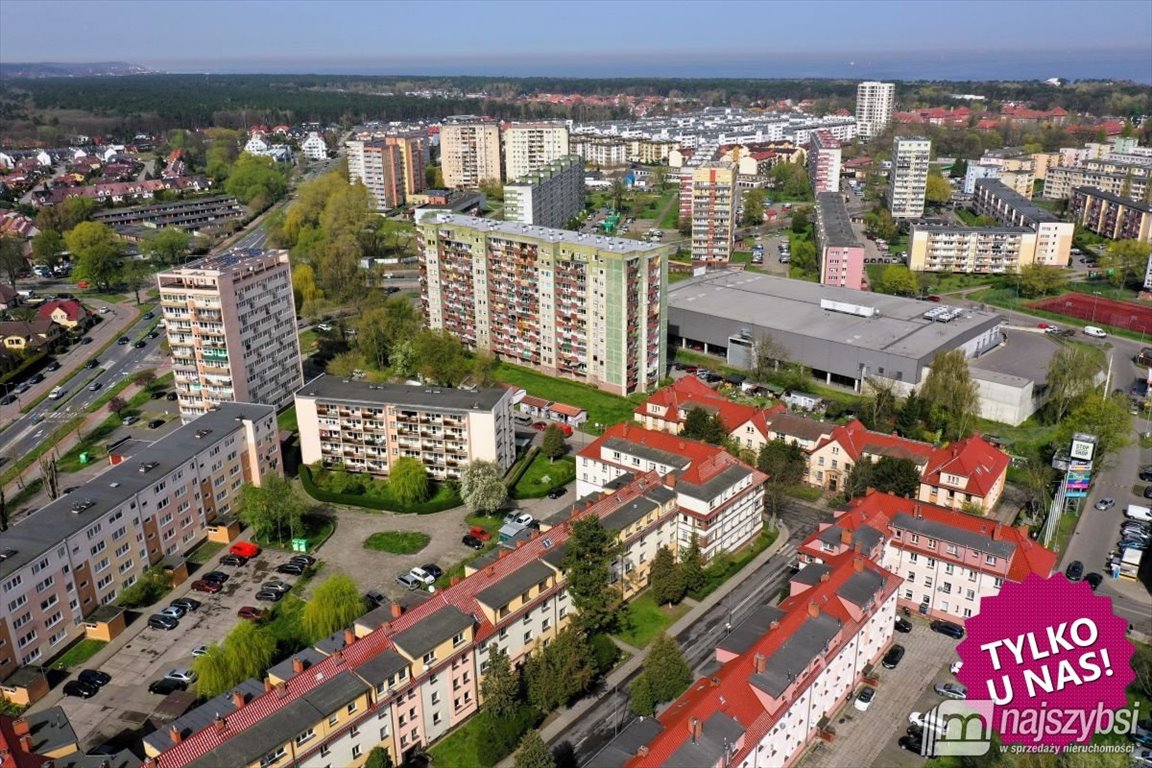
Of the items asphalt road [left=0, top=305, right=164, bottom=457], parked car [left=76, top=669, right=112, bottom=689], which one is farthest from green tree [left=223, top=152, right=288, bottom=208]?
parked car [left=76, top=669, right=112, bottom=689]

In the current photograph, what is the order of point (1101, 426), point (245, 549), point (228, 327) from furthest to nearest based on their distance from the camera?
1. point (228, 327)
2. point (1101, 426)
3. point (245, 549)

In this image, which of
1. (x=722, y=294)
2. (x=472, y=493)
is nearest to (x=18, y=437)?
(x=472, y=493)

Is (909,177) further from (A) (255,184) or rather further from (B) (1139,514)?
(A) (255,184)

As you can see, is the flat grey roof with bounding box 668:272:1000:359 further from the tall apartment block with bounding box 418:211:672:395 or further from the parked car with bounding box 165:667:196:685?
the parked car with bounding box 165:667:196:685

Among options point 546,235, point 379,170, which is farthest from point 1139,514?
point 379,170

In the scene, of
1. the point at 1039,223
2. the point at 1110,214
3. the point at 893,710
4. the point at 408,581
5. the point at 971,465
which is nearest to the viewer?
the point at 893,710

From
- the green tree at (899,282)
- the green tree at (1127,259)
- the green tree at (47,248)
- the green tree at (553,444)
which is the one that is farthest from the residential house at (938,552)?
the green tree at (47,248)

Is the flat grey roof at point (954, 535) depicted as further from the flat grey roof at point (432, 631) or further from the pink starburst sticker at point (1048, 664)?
the flat grey roof at point (432, 631)
